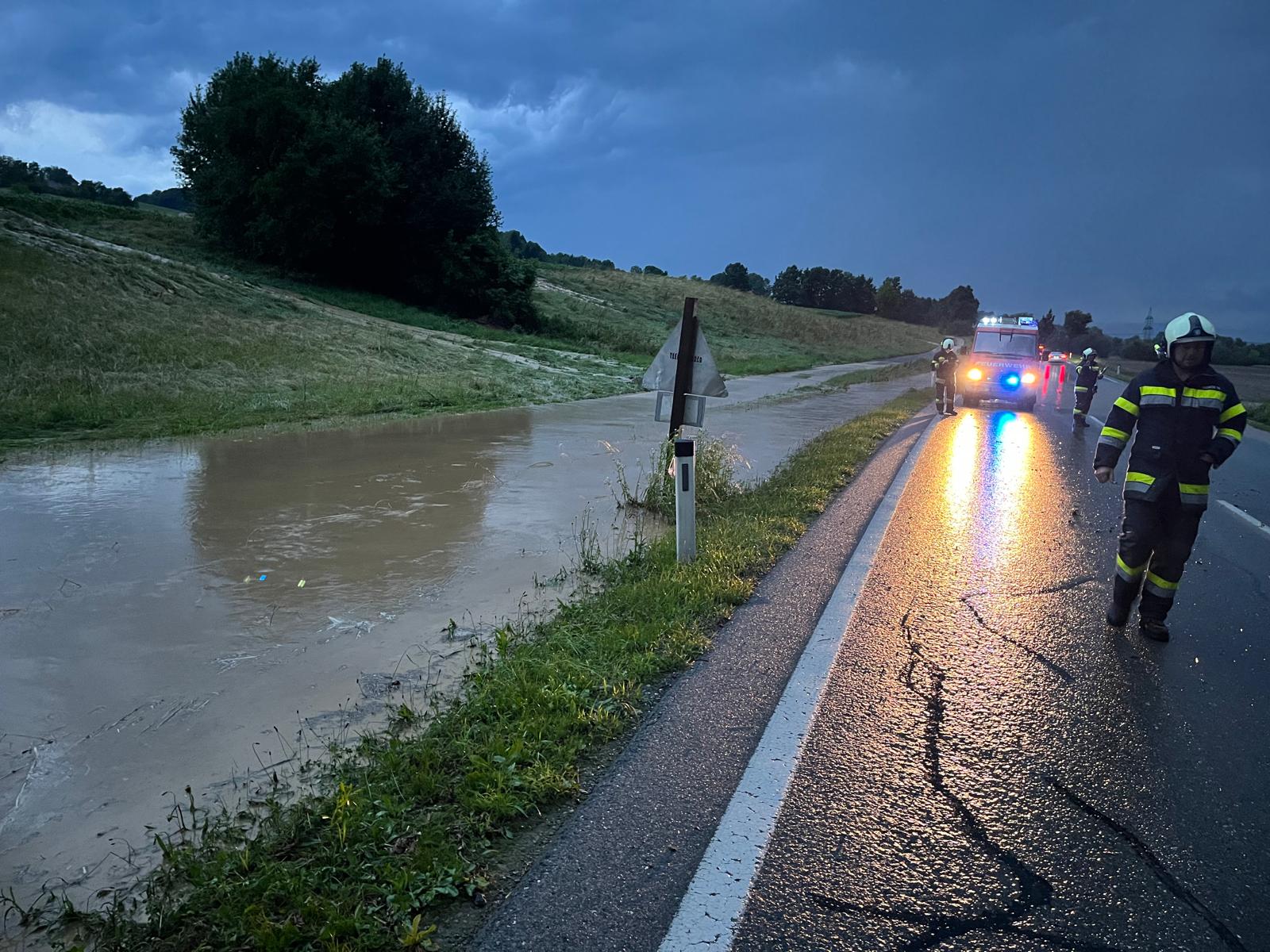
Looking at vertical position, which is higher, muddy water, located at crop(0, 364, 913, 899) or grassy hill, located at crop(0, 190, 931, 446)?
grassy hill, located at crop(0, 190, 931, 446)

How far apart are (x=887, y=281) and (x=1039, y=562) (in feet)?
458

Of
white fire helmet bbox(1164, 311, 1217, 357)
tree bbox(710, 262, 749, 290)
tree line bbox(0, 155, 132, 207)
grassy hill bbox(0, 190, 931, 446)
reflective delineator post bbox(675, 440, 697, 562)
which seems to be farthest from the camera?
tree bbox(710, 262, 749, 290)

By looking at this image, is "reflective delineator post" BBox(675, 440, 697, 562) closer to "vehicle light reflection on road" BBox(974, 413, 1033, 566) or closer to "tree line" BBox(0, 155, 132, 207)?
"vehicle light reflection on road" BBox(974, 413, 1033, 566)

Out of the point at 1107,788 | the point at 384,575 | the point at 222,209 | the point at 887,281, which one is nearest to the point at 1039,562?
the point at 1107,788

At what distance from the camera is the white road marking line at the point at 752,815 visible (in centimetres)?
268

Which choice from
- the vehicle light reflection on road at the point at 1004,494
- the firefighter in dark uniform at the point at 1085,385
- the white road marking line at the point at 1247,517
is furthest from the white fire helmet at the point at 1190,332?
the firefighter in dark uniform at the point at 1085,385

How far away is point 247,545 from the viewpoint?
7.85 m

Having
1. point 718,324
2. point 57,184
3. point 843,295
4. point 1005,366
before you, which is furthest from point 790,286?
point 1005,366

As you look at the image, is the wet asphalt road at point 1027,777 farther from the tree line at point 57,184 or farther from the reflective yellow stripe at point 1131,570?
the tree line at point 57,184

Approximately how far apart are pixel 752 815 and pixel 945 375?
1883 centimetres

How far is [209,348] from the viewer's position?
1992 cm

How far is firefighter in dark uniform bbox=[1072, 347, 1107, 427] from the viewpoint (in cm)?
1745

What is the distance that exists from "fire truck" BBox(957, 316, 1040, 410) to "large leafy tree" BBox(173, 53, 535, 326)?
84.6 feet

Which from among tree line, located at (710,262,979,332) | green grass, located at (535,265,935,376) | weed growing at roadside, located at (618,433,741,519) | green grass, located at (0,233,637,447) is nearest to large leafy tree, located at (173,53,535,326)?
green grass, located at (535,265,935,376)
